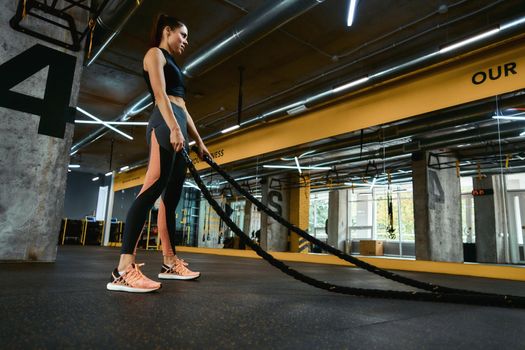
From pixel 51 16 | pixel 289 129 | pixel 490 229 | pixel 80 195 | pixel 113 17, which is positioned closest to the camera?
pixel 51 16

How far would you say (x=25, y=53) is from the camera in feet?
9.61

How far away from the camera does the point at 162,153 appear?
159 cm

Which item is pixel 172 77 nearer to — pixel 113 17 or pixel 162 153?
pixel 162 153

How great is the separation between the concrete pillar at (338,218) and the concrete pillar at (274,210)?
4.75m

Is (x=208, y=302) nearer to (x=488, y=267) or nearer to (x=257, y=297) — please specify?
(x=257, y=297)

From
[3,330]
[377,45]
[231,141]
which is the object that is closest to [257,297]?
[3,330]

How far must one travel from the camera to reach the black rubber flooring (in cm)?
82

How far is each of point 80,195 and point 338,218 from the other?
38.3 ft

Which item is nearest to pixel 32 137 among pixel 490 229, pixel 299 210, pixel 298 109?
pixel 298 109

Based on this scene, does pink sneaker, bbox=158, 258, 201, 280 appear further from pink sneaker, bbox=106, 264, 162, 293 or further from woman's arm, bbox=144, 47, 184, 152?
woman's arm, bbox=144, 47, 184, 152

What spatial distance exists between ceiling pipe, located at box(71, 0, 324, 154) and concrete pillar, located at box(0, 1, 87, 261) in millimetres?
1937

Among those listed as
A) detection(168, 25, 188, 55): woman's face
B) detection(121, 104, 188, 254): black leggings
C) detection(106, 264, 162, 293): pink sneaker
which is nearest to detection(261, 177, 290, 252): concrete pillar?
detection(168, 25, 188, 55): woman's face

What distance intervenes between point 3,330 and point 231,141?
796 centimetres

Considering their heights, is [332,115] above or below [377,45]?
below
